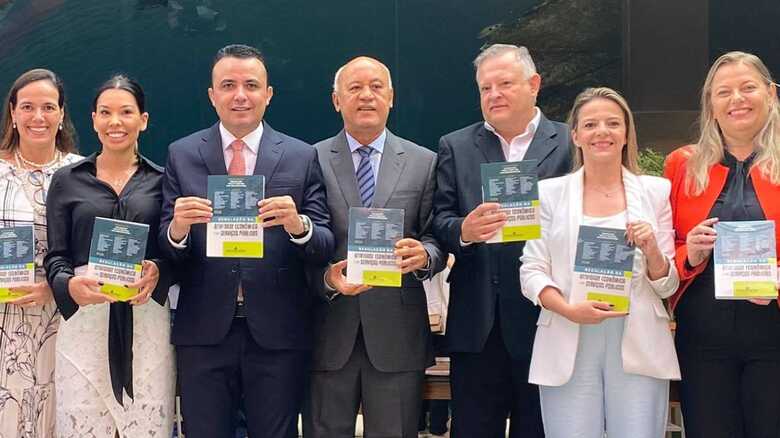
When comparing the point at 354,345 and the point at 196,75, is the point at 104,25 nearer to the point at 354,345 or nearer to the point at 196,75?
the point at 196,75

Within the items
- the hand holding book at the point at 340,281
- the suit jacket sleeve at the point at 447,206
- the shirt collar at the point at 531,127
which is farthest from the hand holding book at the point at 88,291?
the shirt collar at the point at 531,127

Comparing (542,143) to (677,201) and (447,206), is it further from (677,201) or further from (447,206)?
(677,201)

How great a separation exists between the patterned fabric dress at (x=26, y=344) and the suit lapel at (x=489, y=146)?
2.12m

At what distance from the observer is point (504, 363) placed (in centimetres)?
389

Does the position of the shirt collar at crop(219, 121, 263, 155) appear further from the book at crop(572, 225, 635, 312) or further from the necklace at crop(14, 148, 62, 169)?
the book at crop(572, 225, 635, 312)

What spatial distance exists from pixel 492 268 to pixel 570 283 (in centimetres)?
48

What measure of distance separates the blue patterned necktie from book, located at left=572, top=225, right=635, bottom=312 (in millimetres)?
1055

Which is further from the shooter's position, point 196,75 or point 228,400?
point 196,75

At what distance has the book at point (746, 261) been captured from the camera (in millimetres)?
3383

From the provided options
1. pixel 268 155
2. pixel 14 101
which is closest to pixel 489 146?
pixel 268 155

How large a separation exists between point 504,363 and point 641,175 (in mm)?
1040

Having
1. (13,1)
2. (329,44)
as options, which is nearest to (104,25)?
(13,1)

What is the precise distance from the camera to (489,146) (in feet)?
13.3

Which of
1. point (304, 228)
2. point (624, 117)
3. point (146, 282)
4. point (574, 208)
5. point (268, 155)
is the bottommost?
point (146, 282)
